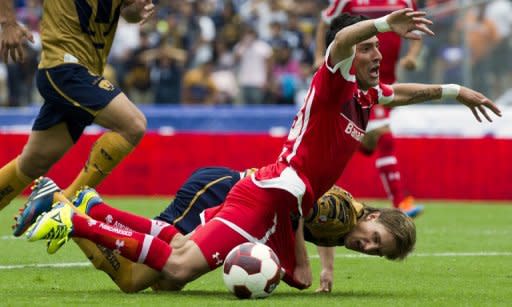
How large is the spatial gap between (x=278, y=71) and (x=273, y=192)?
14.1 meters

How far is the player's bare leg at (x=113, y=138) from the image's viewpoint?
29.7 ft

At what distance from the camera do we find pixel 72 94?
358 inches

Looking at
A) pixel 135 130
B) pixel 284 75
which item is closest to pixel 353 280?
pixel 135 130

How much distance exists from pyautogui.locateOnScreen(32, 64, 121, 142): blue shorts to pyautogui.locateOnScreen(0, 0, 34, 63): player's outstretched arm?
285mm

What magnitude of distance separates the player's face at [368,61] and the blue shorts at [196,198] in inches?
53.2

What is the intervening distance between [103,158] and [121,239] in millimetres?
1776

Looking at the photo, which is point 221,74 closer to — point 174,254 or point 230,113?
point 230,113

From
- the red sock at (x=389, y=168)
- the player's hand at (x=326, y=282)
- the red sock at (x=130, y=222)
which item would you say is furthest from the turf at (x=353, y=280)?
the red sock at (x=389, y=168)

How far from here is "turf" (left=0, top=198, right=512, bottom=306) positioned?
A: 7.66 m

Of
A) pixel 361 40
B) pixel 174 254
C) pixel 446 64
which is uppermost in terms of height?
pixel 361 40

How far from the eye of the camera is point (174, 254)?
7938mm

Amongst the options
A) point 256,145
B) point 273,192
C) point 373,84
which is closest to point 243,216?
point 273,192

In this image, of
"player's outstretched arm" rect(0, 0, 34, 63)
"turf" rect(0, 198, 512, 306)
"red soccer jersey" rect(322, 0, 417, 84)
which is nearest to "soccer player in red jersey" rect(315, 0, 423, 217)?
"red soccer jersey" rect(322, 0, 417, 84)

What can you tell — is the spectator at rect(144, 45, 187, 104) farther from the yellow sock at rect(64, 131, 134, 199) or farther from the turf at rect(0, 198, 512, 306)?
the yellow sock at rect(64, 131, 134, 199)
